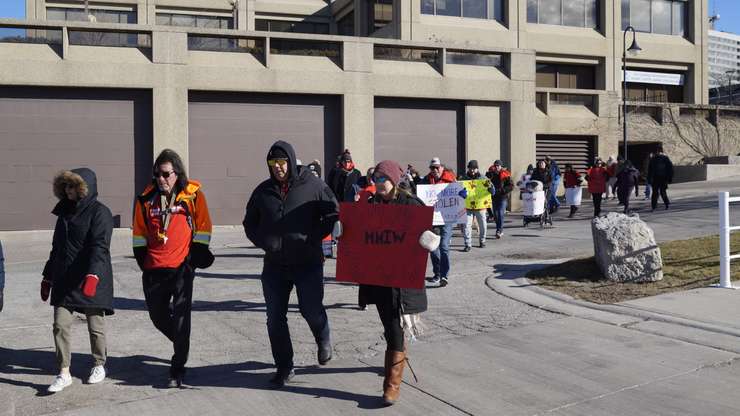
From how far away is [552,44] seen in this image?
38.0 m

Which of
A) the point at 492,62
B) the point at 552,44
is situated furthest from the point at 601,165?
the point at 552,44

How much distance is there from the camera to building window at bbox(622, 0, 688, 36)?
1602 inches

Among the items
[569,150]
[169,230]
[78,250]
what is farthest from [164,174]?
[569,150]

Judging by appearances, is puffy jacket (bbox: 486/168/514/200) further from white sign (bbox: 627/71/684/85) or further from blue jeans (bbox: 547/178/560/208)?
white sign (bbox: 627/71/684/85)

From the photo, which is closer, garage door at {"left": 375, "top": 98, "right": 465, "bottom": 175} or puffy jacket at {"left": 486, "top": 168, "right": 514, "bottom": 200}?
puffy jacket at {"left": 486, "top": 168, "right": 514, "bottom": 200}

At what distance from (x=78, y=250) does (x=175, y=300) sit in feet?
2.80

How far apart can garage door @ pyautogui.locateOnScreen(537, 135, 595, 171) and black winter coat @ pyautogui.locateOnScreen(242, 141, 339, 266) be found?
25468 millimetres

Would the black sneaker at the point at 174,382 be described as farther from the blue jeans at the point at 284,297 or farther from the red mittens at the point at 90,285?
the red mittens at the point at 90,285

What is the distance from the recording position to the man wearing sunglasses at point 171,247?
5660 mm

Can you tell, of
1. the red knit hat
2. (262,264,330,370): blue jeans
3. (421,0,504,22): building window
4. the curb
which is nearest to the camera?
the red knit hat

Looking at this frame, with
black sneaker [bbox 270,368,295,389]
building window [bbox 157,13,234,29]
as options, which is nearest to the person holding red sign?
black sneaker [bbox 270,368,295,389]

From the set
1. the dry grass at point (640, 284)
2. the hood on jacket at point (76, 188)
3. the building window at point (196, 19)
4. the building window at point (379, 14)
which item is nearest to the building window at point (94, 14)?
the building window at point (196, 19)

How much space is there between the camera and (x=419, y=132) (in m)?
23.3

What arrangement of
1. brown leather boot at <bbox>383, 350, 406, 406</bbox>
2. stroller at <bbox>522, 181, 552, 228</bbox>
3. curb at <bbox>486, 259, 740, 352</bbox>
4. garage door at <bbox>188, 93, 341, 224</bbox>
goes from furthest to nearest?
garage door at <bbox>188, 93, 341, 224</bbox> < stroller at <bbox>522, 181, 552, 228</bbox> < curb at <bbox>486, 259, 740, 352</bbox> < brown leather boot at <bbox>383, 350, 406, 406</bbox>
